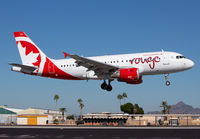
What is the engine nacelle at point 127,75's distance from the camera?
4091cm

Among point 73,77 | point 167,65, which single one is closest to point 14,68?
point 73,77

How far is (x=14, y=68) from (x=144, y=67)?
21.1 metres

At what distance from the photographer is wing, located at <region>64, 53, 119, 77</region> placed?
40.3m

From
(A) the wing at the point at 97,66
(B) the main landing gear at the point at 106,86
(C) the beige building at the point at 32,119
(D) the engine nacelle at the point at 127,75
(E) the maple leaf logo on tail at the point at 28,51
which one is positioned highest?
(E) the maple leaf logo on tail at the point at 28,51

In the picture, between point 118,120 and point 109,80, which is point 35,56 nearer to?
point 109,80

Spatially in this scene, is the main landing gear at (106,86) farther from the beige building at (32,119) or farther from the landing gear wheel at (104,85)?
the beige building at (32,119)

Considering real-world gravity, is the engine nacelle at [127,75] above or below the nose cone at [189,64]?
below

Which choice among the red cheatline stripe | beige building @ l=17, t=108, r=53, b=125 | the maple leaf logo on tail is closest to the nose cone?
the maple leaf logo on tail

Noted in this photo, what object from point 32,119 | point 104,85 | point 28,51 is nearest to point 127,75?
point 104,85

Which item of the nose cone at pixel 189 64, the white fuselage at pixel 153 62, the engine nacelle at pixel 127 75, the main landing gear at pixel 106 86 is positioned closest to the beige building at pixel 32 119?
the main landing gear at pixel 106 86

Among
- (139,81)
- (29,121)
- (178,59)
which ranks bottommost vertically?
(29,121)

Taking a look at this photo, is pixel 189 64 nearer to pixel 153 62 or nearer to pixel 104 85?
pixel 153 62

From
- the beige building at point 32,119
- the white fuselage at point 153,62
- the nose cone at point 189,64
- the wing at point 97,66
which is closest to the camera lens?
the wing at point 97,66
